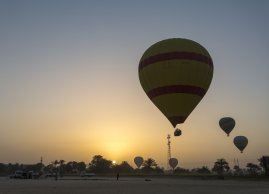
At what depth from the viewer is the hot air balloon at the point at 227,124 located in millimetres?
69062

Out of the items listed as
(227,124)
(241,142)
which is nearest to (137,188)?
(227,124)

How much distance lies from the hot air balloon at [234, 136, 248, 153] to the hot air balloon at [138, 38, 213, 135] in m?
49.1

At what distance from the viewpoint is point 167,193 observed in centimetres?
3064

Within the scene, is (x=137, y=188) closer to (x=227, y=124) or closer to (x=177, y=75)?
(x=177, y=75)

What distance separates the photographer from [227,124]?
69438mm

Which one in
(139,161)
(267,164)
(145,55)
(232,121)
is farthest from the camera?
(139,161)

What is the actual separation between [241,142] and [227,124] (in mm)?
14354

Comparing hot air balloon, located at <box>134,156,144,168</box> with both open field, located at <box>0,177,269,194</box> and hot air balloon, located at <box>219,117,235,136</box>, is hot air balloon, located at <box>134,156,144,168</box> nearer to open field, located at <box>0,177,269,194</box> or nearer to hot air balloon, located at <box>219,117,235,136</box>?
hot air balloon, located at <box>219,117,235,136</box>

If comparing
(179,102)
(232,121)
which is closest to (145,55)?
(179,102)

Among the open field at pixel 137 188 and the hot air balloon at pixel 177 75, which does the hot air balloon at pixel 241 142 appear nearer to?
the open field at pixel 137 188

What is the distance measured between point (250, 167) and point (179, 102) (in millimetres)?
160266

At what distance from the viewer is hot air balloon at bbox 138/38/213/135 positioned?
33.9m

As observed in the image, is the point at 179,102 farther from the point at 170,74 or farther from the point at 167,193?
the point at 167,193

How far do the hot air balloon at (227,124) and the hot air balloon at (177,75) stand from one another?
35068mm
